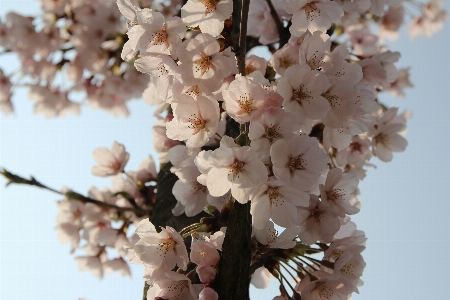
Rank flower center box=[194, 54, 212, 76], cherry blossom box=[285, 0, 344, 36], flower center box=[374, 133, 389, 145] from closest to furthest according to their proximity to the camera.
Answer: flower center box=[194, 54, 212, 76] → cherry blossom box=[285, 0, 344, 36] → flower center box=[374, 133, 389, 145]

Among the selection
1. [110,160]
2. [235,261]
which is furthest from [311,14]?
[110,160]

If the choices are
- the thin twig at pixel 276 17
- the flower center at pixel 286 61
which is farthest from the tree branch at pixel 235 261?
the thin twig at pixel 276 17

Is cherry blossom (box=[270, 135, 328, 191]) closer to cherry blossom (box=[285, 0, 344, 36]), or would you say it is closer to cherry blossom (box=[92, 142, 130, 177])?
cherry blossom (box=[285, 0, 344, 36])

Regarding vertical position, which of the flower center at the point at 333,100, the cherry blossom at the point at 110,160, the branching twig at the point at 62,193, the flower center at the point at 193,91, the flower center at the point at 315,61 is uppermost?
the flower center at the point at 315,61

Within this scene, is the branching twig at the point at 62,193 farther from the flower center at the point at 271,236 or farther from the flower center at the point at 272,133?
the flower center at the point at 272,133

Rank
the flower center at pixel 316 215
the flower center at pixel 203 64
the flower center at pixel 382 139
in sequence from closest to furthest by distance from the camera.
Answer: the flower center at pixel 203 64 < the flower center at pixel 316 215 < the flower center at pixel 382 139

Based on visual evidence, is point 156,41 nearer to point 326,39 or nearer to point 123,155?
point 326,39

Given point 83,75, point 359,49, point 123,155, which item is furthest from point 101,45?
point 359,49

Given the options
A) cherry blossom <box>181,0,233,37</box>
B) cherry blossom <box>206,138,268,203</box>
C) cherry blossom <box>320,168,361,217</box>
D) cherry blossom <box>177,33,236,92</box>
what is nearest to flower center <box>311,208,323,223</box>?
cherry blossom <box>320,168,361,217</box>

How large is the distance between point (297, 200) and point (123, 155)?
1.30 meters

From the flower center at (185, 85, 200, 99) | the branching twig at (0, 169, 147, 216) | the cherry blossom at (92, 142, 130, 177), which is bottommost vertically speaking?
the branching twig at (0, 169, 147, 216)

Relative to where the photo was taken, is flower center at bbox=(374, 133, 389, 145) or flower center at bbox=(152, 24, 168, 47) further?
flower center at bbox=(374, 133, 389, 145)

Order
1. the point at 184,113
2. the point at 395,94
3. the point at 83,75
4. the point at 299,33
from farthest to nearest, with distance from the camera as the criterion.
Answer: the point at 83,75
the point at 395,94
the point at 299,33
the point at 184,113

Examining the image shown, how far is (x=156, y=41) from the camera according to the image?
1369 mm
